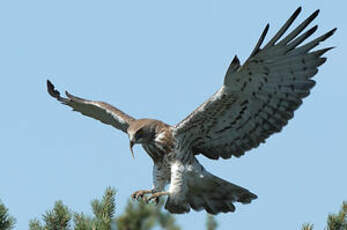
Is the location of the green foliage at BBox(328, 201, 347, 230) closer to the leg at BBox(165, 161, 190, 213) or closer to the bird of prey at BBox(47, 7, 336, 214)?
the bird of prey at BBox(47, 7, 336, 214)

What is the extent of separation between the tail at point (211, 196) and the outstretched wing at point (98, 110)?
1.25 metres

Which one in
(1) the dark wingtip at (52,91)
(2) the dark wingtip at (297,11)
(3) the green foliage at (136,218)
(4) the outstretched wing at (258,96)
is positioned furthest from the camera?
(1) the dark wingtip at (52,91)

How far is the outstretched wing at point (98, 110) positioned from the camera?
26.4 ft

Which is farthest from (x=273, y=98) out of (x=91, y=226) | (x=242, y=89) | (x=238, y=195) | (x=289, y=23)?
(x=91, y=226)

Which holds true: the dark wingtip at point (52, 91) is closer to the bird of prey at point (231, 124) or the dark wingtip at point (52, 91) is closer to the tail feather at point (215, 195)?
the bird of prey at point (231, 124)

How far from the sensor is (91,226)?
4453mm

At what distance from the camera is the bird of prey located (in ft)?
21.7

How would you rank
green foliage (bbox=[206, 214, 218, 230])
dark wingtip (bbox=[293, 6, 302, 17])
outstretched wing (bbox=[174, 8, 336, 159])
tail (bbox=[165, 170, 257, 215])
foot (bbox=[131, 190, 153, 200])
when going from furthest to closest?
tail (bbox=[165, 170, 257, 215]) < foot (bbox=[131, 190, 153, 200]) < outstretched wing (bbox=[174, 8, 336, 159]) < dark wingtip (bbox=[293, 6, 302, 17]) < green foliage (bbox=[206, 214, 218, 230])

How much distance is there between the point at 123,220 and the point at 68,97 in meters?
6.92

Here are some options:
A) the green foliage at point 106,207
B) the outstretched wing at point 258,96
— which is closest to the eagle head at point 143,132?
the outstretched wing at point 258,96

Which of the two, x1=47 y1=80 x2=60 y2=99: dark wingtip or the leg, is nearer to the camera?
the leg

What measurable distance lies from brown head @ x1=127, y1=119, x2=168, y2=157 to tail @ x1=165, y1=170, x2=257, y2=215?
709mm

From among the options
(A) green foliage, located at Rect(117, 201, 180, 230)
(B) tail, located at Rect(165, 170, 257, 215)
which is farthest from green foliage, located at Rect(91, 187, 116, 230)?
(A) green foliage, located at Rect(117, 201, 180, 230)

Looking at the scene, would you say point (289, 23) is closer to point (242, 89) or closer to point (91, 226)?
point (242, 89)
